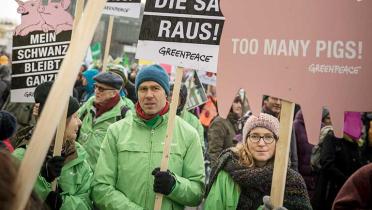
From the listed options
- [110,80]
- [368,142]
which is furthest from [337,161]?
[110,80]

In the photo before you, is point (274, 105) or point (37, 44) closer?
point (37, 44)

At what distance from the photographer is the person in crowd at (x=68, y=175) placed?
2857 millimetres

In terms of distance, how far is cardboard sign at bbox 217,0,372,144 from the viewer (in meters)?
2.05

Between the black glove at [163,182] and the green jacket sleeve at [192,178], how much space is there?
0.41ft

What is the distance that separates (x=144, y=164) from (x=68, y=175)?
49cm

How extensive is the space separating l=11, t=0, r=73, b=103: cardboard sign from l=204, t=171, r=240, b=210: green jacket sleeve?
63.2 inches

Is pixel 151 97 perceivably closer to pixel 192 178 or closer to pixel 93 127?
pixel 192 178

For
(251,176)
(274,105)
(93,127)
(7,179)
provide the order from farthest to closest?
(274,105), (93,127), (251,176), (7,179)

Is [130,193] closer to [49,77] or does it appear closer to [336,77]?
[49,77]

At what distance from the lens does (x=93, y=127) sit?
4480mm

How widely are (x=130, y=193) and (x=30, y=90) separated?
4.52ft

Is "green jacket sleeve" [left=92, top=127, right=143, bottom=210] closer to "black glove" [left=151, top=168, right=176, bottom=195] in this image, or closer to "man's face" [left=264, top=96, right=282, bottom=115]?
"black glove" [left=151, top=168, right=176, bottom=195]

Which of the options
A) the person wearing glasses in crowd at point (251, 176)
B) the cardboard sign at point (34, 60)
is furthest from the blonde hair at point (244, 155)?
the cardboard sign at point (34, 60)

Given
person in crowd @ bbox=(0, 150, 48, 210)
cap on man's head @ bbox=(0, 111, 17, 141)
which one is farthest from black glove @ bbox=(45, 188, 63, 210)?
person in crowd @ bbox=(0, 150, 48, 210)
